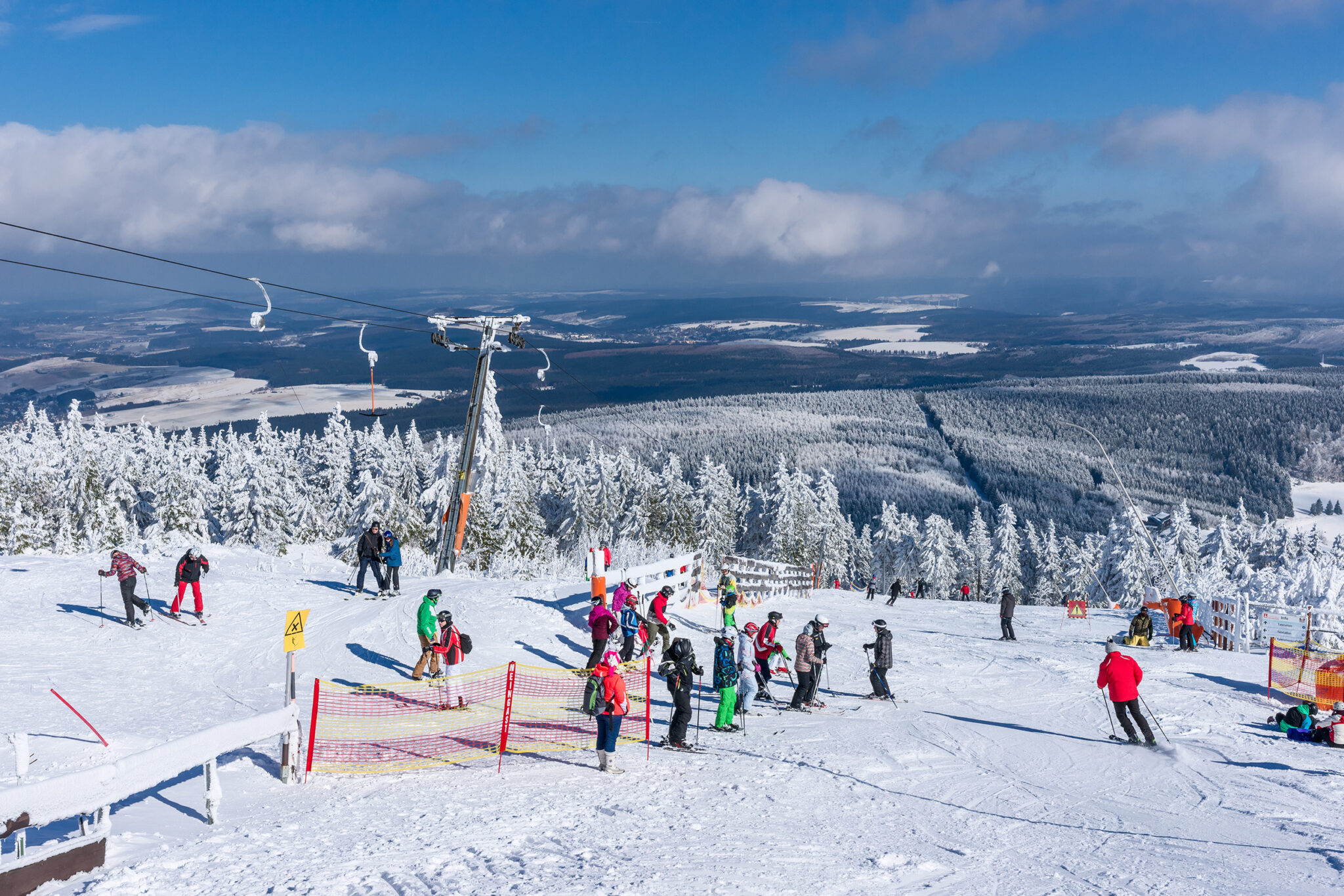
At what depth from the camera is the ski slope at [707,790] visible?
7695 mm

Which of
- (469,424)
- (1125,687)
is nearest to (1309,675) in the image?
(1125,687)

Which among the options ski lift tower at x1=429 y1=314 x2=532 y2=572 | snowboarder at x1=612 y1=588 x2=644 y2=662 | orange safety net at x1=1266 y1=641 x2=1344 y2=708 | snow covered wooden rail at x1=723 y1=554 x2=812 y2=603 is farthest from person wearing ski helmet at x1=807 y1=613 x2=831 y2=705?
ski lift tower at x1=429 y1=314 x2=532 y2=572

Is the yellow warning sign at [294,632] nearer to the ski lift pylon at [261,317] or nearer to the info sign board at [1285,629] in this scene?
the ski lift pylon at [261,317]

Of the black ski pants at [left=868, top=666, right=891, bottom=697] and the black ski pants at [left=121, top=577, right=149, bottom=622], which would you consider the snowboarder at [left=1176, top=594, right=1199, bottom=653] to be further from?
the black ski pants at [left=121, top=577, right=149, bottom=622]

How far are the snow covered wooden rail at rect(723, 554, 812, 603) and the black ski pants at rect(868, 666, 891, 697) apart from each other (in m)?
11.4

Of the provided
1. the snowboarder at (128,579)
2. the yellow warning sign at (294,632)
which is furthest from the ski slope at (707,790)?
the yellow warning sign at (294,632)

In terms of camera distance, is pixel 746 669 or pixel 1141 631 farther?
pixel 1141 631

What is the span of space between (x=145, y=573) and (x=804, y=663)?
1271 centimetres

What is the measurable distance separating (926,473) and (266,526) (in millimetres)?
133379

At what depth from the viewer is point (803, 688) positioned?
15.0 meters

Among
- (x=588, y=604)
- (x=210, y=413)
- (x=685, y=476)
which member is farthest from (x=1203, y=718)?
(x=210, y=413)

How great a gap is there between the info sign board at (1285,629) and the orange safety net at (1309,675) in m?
3.04

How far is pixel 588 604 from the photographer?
2075cm

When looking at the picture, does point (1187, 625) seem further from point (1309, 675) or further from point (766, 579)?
point (766, 579)
